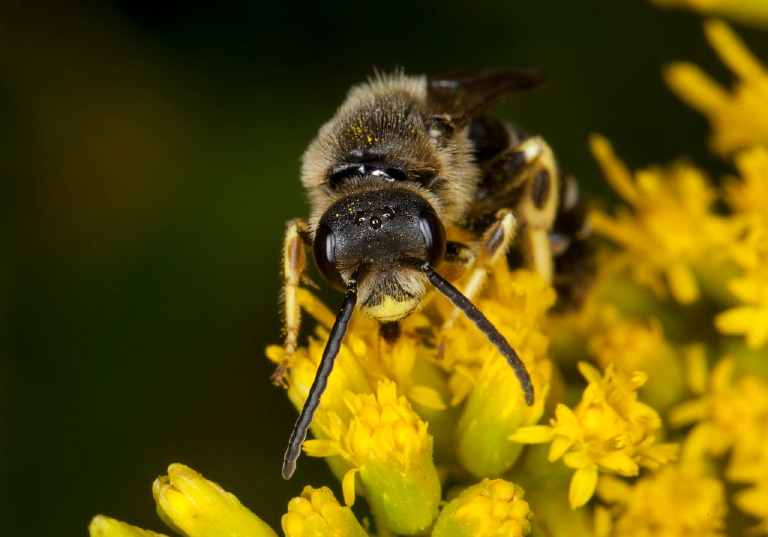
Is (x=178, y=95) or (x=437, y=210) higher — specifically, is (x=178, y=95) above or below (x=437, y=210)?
above

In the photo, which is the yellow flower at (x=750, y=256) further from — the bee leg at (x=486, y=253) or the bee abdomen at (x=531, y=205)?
the bee leg at (x=486, y=253)

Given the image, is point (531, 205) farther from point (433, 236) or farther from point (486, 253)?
point (433, 236)

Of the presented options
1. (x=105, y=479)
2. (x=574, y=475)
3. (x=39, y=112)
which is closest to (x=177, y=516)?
(x=574, y=475)

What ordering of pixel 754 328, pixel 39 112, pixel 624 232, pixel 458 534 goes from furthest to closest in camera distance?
pixel 39 112 < pixel 624 232 < pixel 754 328 < pixel 458 534

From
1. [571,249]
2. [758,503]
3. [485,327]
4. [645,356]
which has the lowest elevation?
[758,503]

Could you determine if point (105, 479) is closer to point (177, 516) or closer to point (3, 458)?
point (3, 458)

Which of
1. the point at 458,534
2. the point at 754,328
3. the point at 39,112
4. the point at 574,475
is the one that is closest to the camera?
the point at 458,534

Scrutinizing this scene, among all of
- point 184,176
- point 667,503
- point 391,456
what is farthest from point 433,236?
point 184,176

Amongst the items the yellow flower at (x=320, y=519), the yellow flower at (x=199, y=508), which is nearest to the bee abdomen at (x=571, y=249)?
the yellow flower at (x=320, y=519)
